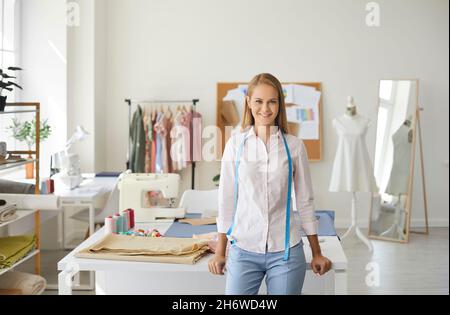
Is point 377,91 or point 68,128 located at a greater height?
point 377,91

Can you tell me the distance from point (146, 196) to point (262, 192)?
4.25 feet

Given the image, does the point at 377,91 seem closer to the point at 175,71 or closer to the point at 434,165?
the point at 434,165

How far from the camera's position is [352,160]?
6000mm

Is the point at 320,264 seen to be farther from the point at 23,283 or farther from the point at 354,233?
the point at 354,233

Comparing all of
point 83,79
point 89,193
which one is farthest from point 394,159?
point 89,193

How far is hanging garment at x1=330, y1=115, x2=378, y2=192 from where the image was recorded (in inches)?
236

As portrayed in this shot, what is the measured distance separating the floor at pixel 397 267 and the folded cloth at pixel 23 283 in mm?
307

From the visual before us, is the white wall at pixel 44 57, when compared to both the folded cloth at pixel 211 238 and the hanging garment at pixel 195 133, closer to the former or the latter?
the hanging garment at pixel 195 133

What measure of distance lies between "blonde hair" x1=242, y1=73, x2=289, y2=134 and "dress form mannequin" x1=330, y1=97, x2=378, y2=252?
12.6 ft

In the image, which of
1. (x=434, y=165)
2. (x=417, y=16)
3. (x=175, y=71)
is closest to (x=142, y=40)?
(x=175, y=71)

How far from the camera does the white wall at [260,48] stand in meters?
6.83

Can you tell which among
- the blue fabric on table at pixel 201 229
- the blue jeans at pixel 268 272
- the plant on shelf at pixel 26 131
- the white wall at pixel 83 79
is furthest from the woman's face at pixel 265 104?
the white wall at pixel 83 79
